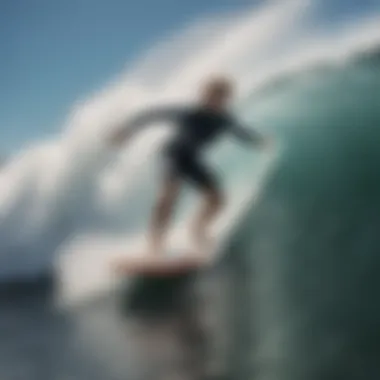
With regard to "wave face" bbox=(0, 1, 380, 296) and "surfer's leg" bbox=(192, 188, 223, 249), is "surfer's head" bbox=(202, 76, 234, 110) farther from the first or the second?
"surfer's leg" bbox=(192, 188, 223, 249)

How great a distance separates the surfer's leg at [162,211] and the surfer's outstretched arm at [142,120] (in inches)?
3.4

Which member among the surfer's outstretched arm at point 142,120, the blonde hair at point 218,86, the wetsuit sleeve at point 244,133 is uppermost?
the blonde hair at point 218,86

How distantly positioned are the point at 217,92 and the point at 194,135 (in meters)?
0.07

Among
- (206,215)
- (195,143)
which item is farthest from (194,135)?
(206,215)

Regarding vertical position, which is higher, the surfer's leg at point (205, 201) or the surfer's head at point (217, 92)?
the surfer's head at point (217, 92)

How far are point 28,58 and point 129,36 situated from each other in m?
0.16

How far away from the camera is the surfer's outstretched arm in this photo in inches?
43.1

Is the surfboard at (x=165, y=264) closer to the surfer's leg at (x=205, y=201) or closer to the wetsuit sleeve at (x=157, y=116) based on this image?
the surfer's leg at (x=205, y=201)

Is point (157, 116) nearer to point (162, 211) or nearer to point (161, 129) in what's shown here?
point (161, 129)

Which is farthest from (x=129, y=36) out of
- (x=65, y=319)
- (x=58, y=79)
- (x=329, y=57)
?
(x=65, y=319)

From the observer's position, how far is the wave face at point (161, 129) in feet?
3.52

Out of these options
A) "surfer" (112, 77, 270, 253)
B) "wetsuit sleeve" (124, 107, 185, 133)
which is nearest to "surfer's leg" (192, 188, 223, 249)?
"surfer" (112, 77, 270, 253)

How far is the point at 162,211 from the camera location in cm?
107

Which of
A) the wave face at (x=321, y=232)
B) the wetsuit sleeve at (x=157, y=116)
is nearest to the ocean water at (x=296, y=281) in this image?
the wave face at (x=321, y=232)
